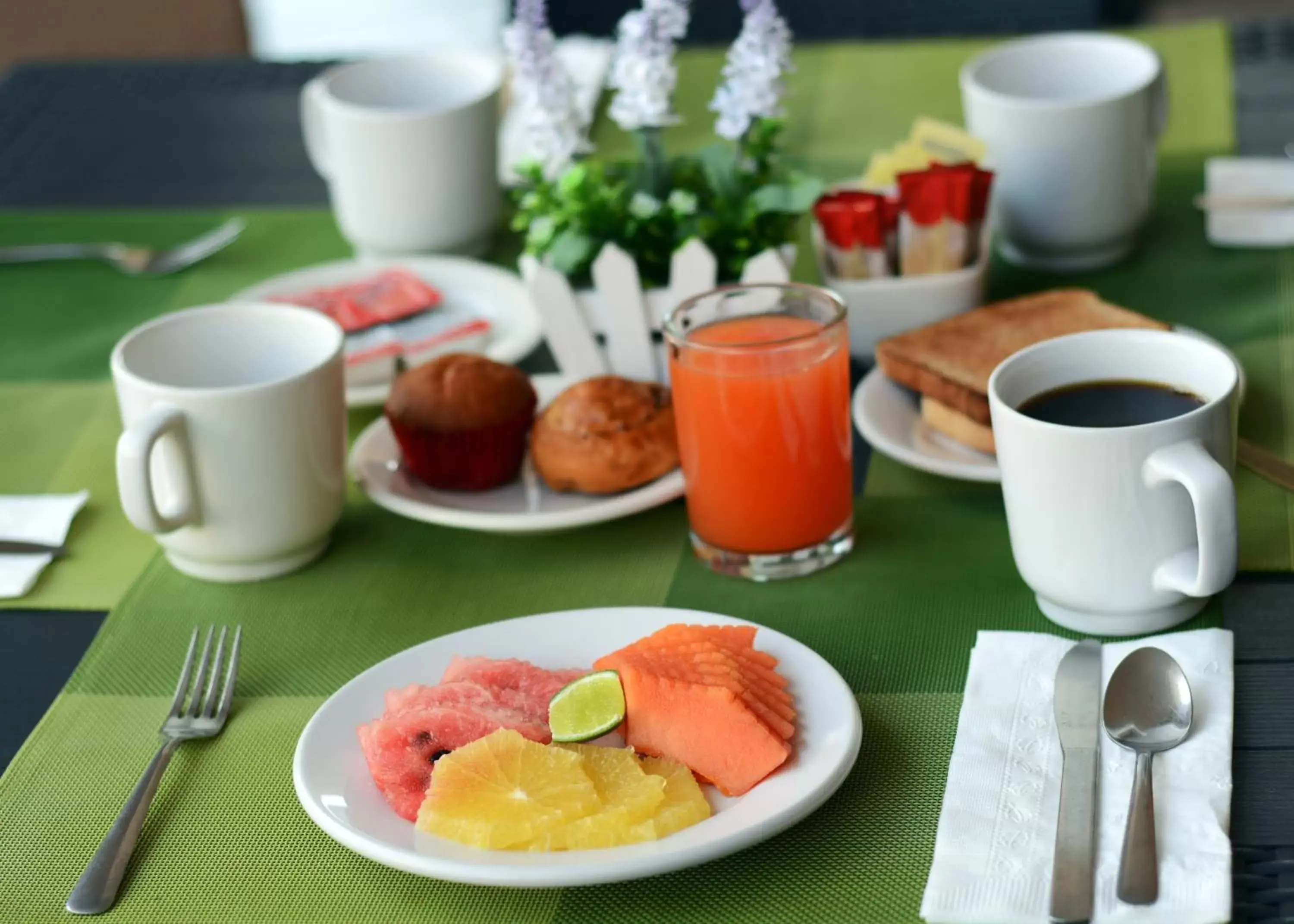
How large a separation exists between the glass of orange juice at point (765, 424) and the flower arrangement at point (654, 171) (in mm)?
199

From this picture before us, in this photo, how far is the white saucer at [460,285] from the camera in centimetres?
136

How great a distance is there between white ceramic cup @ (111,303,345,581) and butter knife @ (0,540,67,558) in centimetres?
9

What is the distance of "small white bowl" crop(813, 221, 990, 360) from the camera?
47.9 inches

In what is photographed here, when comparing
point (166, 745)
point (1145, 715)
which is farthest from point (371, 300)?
point (1145, 715)

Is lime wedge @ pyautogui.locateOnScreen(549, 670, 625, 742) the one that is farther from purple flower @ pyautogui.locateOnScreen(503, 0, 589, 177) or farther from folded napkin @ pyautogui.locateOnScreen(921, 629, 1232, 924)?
purple flower @ pyautogui.locateOnScreen(503, 0, 589, 177)

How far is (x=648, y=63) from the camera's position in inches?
44.2

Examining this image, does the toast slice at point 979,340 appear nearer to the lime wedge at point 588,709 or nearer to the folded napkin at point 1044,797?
the folded napkin at point 1044,797

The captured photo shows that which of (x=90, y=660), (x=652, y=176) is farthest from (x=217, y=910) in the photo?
(x=652, y=176)

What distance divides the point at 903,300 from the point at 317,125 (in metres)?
0.64

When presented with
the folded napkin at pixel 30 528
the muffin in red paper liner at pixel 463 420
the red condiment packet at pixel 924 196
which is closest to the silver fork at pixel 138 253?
the folded napkin at pixel 30 528

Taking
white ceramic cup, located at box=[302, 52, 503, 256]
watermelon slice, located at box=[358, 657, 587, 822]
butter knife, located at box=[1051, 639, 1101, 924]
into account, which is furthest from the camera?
white ceramic cup, located at box=[302, 52, 503, 256]

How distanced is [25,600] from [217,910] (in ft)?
1.27

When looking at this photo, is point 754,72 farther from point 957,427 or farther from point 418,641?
point 418,641

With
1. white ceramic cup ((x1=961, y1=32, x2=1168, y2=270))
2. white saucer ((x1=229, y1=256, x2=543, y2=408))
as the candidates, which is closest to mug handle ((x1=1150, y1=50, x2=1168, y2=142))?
white ceramic cup ((x1=961, y1=32, x2=1168, y2=270))
